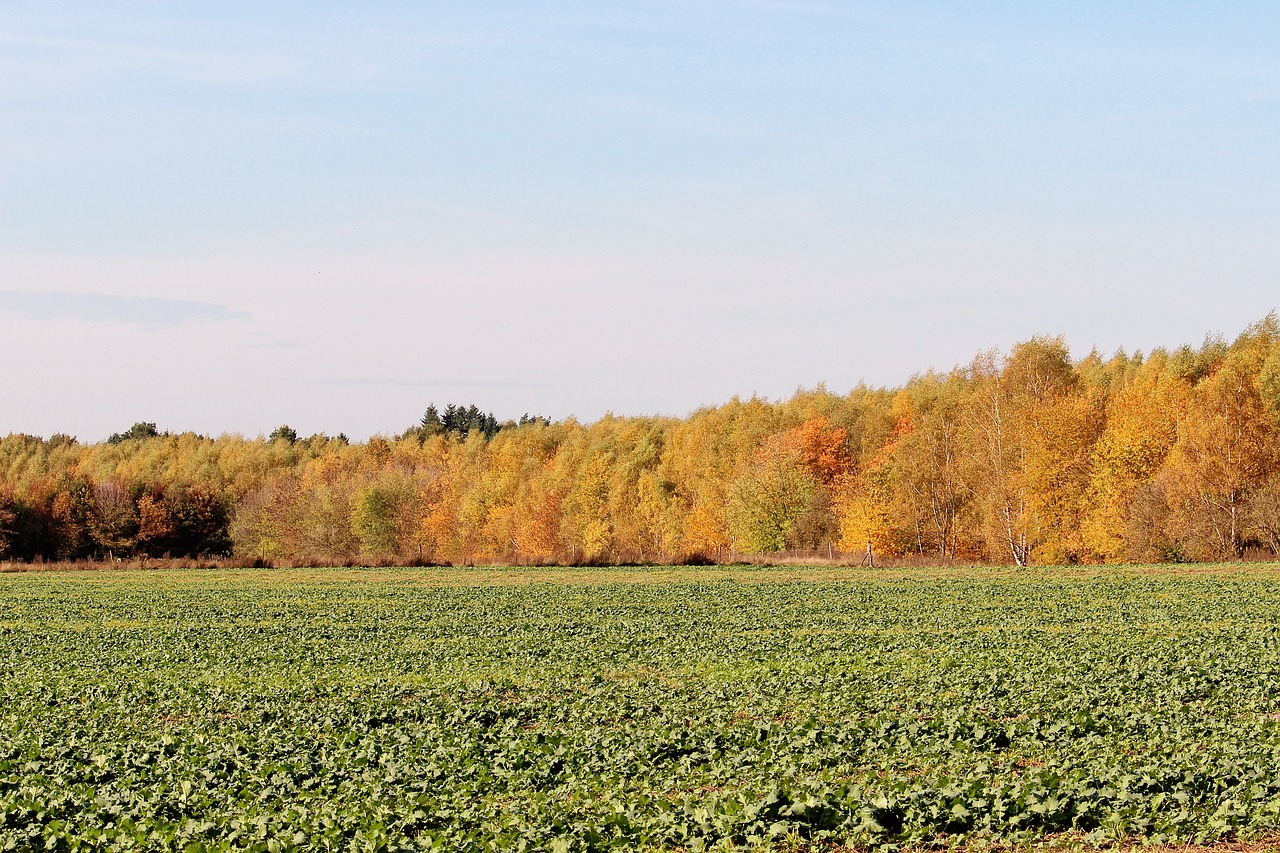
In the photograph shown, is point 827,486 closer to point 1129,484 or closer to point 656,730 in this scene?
point 1129,484

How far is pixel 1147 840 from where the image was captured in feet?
39.8

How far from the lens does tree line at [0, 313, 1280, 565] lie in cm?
7100

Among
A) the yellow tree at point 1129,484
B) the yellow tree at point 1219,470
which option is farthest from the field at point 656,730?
the yellow tree at point 1129,484

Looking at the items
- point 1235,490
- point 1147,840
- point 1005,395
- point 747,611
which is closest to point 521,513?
point 1005,395

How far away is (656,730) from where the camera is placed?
19406 millimetres

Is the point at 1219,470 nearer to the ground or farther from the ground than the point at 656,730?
farther from the ground

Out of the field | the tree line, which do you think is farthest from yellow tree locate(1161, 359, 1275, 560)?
the field

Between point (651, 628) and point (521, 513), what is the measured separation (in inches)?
3600

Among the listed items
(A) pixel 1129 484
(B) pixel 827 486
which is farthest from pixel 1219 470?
(B) pixel 827 486

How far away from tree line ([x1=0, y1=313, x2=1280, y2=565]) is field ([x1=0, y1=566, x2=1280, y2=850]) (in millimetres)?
29653

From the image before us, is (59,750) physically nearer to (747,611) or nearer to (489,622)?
(489,622)

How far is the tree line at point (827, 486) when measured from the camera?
71.0m

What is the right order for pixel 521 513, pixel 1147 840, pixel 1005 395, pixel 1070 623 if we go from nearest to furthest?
1. pixel 1147 840
2. pixel 1070 623
3. pixel 1005 395
4. pixel 521 513

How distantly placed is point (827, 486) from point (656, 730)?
77952mm
